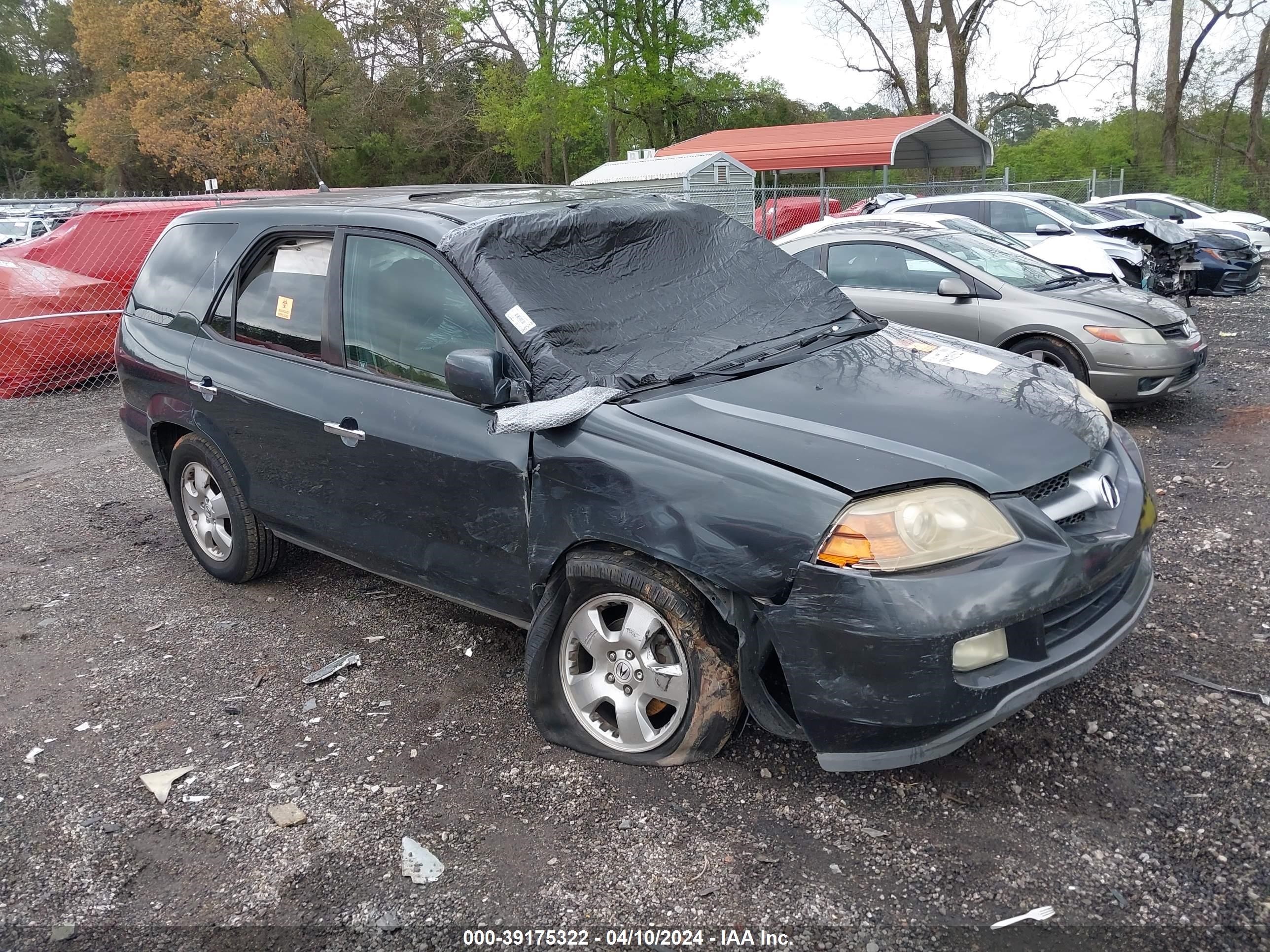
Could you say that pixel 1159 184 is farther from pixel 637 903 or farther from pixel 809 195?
pixel 637 903

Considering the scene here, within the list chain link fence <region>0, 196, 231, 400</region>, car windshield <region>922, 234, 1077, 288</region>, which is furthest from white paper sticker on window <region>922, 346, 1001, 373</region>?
chain link fence <region>0, 196, 231, 400</region>

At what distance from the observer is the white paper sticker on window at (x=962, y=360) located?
3479 millimetres

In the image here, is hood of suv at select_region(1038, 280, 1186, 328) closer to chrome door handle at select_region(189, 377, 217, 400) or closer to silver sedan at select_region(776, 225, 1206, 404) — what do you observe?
silver sedan at select_region(776, 225, 1206, 404)

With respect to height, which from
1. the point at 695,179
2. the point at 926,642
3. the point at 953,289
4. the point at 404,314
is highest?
the point at 695,179

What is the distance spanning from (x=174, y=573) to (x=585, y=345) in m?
3.08

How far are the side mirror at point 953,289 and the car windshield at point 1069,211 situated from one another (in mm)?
7641

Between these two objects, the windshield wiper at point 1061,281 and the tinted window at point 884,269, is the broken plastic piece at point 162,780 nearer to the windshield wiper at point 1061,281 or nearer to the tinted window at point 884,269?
the tinted window at point 884,269

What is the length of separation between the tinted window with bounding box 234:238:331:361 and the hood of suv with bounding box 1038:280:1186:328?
5.43 meters

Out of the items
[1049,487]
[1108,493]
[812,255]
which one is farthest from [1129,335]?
[1049,487]

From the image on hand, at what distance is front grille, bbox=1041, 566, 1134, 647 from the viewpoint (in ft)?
8.94

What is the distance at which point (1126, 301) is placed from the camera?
7.15m

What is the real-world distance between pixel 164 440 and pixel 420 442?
7.27 feet

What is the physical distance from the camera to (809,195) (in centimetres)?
2234

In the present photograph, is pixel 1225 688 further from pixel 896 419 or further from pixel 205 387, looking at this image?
pixel 205 387
